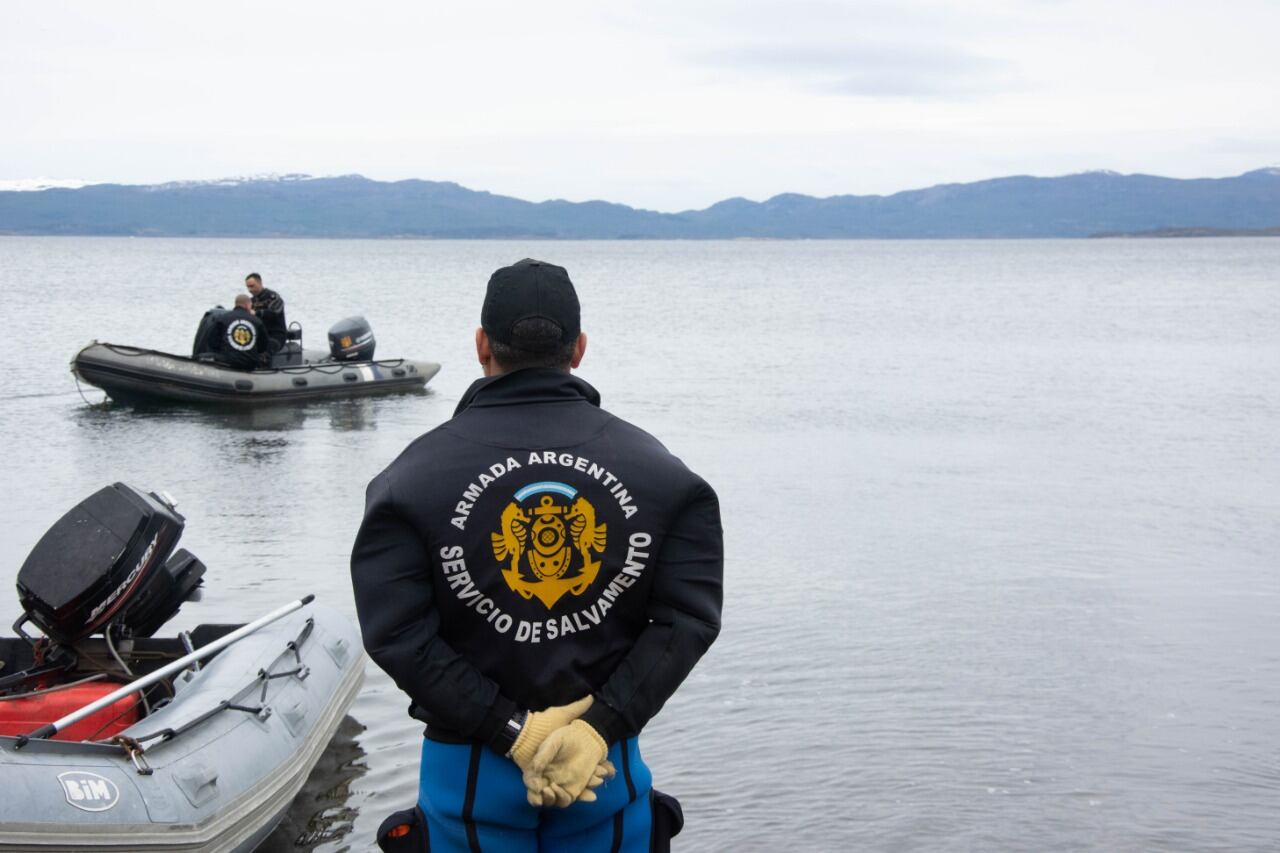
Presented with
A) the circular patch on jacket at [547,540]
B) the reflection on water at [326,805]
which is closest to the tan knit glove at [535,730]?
the circular patch on jacket at [547,540]

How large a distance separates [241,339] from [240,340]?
0.06 feet

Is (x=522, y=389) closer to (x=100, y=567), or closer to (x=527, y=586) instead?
(x=527, y=586)

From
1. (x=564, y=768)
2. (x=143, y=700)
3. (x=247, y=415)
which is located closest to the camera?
(x=564, y=768)

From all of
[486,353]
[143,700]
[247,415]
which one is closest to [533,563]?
[486,353]

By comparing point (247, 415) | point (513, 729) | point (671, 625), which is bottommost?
point (247, 415)

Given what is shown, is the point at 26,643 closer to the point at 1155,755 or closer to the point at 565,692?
the point at 565,692

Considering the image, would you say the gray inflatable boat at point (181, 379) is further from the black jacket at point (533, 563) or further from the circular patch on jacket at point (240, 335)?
the black jacket at point (533, 563)

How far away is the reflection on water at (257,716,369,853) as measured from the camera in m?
5.54

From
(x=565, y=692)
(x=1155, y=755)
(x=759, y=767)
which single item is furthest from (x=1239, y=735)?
(x=565, y=692)

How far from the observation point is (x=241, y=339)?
18875 mm

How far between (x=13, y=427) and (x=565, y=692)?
55.1 feet

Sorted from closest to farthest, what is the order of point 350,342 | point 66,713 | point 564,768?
point 564,768
point 66,713
point 350,342

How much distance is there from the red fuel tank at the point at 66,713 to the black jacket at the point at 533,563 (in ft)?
9.07

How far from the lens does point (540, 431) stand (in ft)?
Result: 8.77
